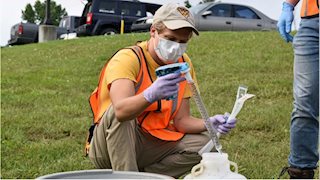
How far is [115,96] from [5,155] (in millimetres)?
1924

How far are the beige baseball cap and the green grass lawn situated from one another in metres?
1.35

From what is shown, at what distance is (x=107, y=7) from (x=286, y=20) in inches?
499

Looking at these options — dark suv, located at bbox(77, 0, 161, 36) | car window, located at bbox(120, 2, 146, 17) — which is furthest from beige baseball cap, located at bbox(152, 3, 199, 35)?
car window, located at bbox(120, 2, 146, 17)

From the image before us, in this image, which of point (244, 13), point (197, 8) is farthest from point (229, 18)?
point (197, 8)

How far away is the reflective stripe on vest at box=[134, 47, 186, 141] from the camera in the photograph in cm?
236

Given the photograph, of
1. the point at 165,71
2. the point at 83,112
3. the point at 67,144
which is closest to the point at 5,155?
the point at 67,144

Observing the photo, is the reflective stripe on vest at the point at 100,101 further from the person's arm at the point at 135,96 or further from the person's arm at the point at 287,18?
the person's arm at the point at 287,18

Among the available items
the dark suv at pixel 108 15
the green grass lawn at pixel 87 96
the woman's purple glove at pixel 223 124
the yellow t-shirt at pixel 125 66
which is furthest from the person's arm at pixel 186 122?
the dark suv at pixel 108 15

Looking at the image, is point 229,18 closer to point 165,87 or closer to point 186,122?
point 186,122

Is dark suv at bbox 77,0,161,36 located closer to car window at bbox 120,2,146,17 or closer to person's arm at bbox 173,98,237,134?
car window at bbox 120,2,146,17

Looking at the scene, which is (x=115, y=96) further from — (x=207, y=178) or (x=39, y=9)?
(x=39, y=9)

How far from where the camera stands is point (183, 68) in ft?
5.17

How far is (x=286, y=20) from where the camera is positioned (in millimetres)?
2945

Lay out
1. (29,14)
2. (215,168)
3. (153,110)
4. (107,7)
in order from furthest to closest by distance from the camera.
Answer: (29,14) → (107,7) → (153,110) → (215,168)
